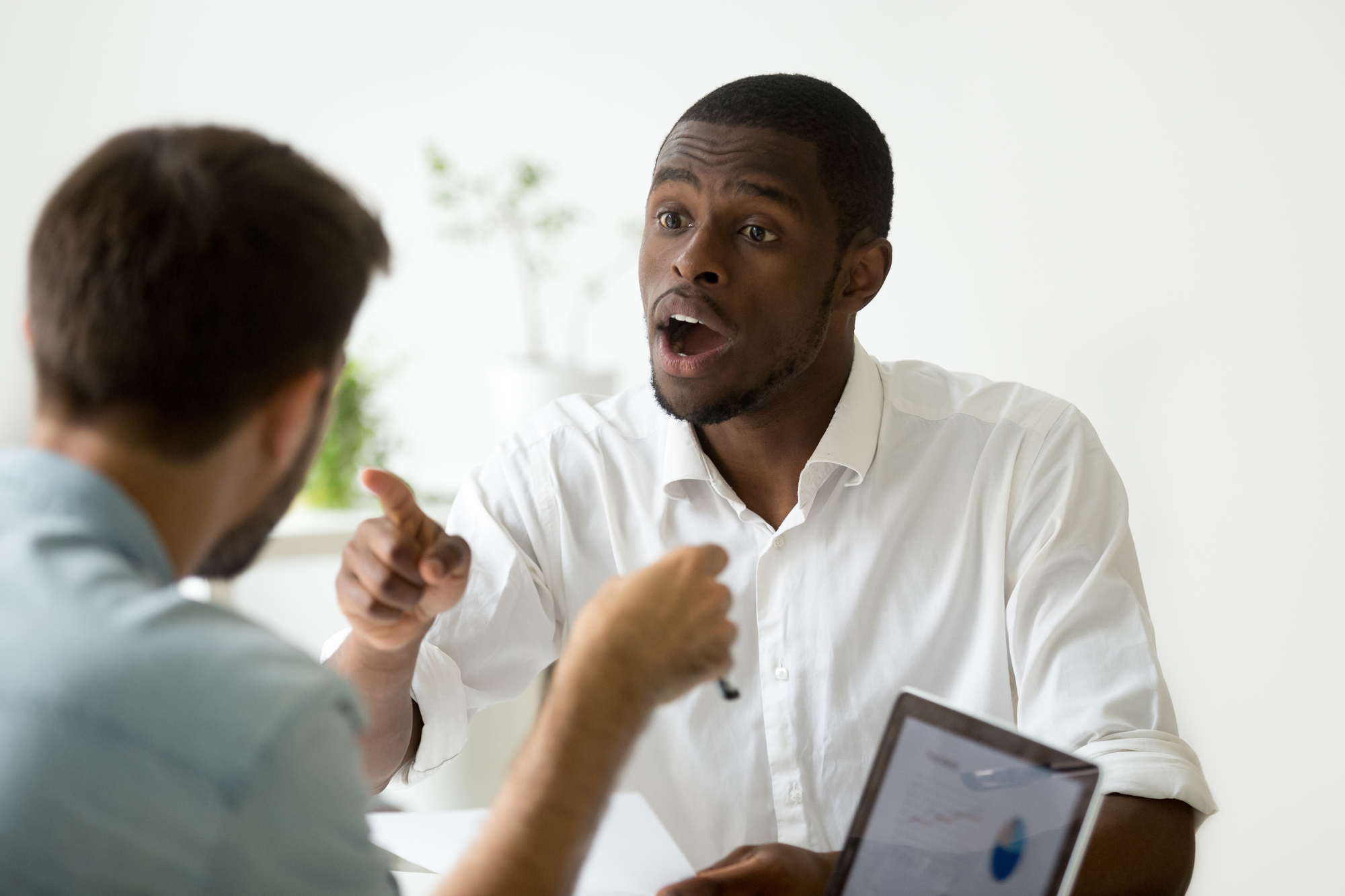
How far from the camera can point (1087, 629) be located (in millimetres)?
1230

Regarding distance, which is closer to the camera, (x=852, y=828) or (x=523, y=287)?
(x=852, y=828)

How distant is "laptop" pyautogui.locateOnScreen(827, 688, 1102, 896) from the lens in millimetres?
779

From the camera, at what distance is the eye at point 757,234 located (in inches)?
53.9

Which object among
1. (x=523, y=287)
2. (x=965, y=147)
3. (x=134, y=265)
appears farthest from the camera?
(x=523, y=287)

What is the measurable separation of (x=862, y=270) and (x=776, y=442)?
263mm

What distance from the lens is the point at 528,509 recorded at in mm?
1476

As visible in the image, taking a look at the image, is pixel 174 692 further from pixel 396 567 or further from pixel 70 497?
pixel 396 567

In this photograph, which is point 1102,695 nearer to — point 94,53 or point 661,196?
point 661,196

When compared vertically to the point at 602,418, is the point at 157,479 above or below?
above

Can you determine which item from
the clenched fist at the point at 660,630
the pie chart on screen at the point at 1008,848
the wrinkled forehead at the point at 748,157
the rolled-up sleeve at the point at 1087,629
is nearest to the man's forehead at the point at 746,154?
the wrinkled forehead at the point at 748,157

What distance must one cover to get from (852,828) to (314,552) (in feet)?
6.36

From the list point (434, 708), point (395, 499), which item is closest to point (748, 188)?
point (395, 499)

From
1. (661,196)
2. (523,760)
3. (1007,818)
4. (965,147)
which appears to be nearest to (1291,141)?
(965,147)

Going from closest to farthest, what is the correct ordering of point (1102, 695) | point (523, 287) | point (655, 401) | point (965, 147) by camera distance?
1. point (1102, 695)
2. point (655, 401)
3. point (965, 147)
4. point (523, 287)
